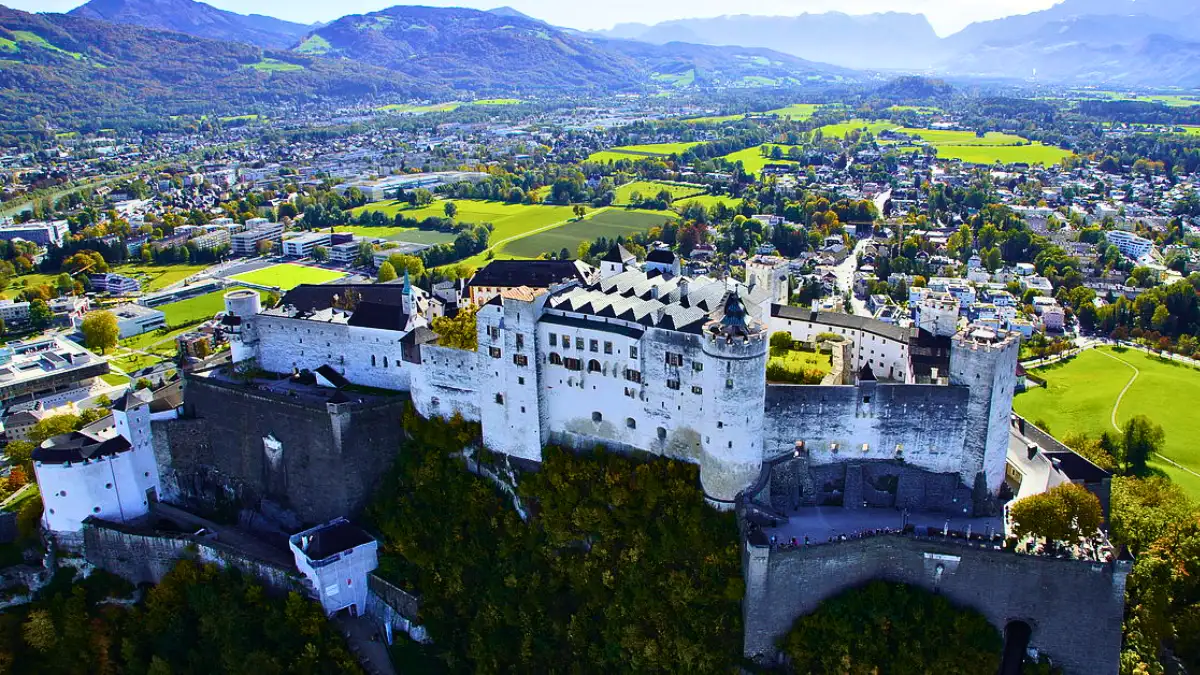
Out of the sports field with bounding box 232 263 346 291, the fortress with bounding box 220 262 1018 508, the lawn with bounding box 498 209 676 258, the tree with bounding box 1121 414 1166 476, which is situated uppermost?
the fortress with bounding box 220 262 1018 508

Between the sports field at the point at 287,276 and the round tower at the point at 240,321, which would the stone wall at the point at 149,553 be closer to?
the round tower at the point at 240,321

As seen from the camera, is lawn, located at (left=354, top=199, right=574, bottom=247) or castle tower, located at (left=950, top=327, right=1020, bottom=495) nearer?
castle tower, located at (left=950, top=327, right=1020, bottom=495)

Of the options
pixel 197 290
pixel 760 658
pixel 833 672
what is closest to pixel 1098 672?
pixel 833 672

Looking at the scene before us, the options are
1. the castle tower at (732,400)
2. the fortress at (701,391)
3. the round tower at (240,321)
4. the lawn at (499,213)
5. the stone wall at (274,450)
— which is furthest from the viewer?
the lawn at (499,213)

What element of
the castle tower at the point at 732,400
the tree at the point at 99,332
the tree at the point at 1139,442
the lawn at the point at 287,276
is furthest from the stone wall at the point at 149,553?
the lawn at the point at 287,276

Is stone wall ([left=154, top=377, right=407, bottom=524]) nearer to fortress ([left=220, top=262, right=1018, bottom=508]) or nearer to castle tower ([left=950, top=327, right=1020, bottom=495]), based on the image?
fortress ([left=220, top=262, right=1018, bottom=508])

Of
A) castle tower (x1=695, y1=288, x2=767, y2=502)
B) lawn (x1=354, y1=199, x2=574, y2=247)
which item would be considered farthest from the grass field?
castle tower (x1=695, y1=288, x2=767, y2=502)

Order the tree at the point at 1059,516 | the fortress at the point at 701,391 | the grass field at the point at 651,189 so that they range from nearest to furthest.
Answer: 1. the tree at the point at 1059,516
2. the fortress at the point at 701,391
3. the grass field at the point at 651,189
